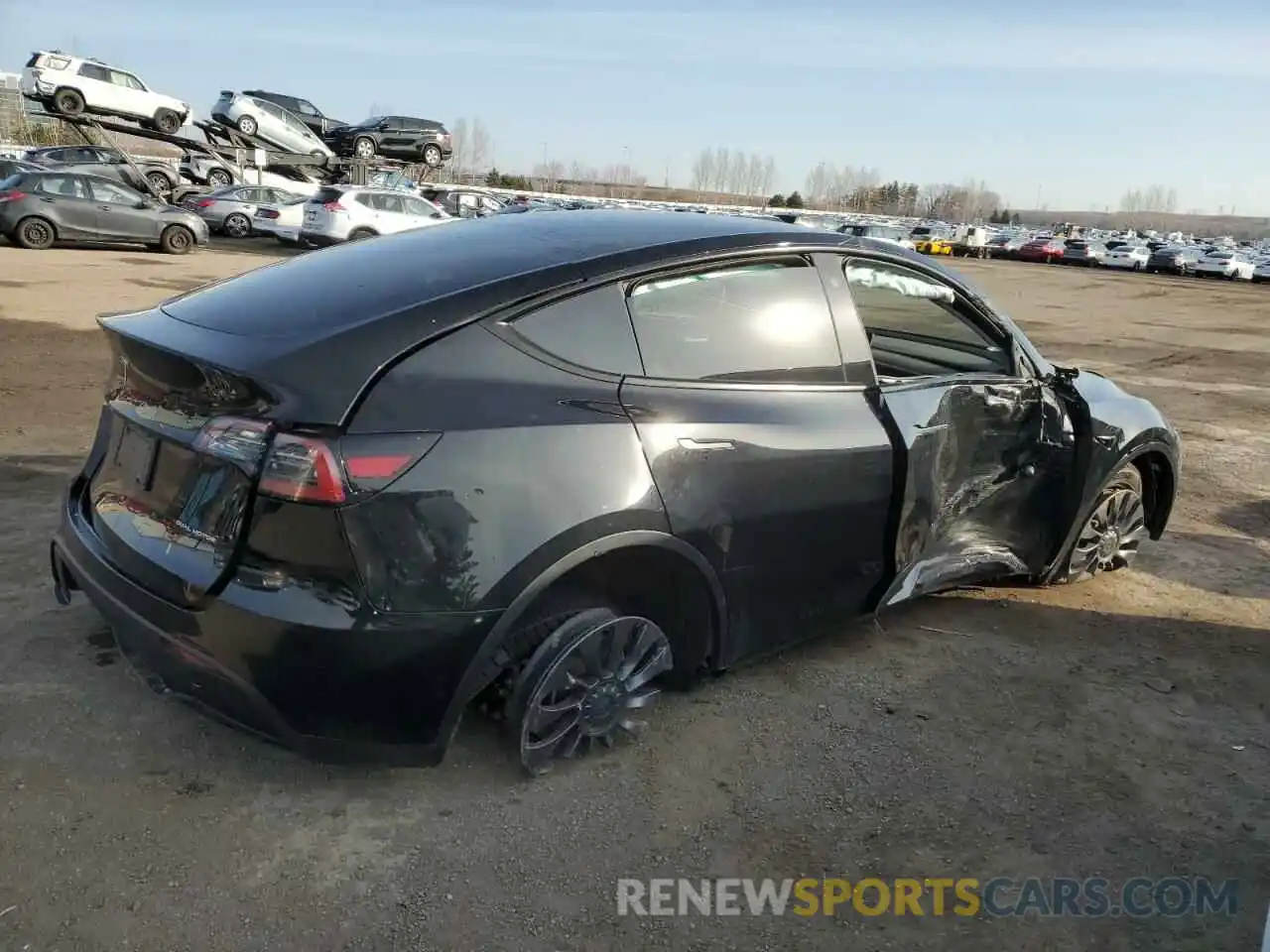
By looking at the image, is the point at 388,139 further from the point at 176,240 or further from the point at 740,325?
the point at 740,325

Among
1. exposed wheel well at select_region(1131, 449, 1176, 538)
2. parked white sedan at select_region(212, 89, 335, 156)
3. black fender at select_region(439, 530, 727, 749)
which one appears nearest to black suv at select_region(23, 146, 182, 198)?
parked white sedan at select_region(212, 89, 335, 156)

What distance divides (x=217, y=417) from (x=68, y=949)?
1273mm

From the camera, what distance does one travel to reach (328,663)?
2.48 meters

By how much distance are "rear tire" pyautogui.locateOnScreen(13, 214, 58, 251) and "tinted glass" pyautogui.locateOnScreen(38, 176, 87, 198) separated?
0.56 meters

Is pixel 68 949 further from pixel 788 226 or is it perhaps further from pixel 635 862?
pixel 788 226

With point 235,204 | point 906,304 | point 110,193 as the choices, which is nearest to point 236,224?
point 235,204

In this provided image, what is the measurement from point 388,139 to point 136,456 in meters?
34.2

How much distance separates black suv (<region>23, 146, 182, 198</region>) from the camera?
974 inches

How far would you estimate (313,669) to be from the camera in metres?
2.49

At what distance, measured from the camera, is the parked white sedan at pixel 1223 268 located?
152 ft

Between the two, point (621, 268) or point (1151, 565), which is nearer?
point (621, 268)

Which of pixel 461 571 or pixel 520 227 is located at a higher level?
pixel 520 227

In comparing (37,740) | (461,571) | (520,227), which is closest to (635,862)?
(461,571)

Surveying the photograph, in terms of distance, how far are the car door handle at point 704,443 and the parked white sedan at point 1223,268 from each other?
51580 millimetres
